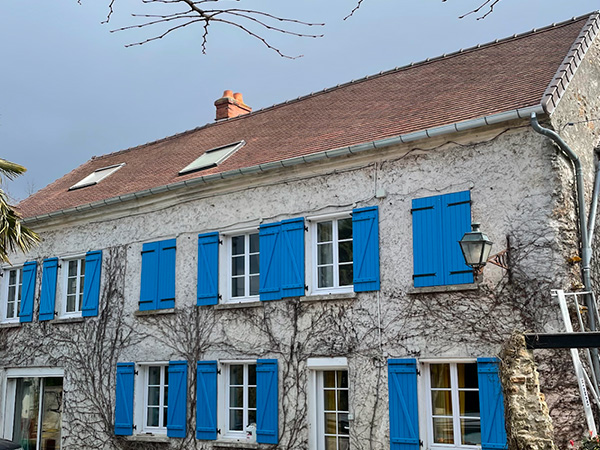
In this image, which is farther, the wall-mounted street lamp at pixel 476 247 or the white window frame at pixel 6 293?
the white window frame at pixel 6 293

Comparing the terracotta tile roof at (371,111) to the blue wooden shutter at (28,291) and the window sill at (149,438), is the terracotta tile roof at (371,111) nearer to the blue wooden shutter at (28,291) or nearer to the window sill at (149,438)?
the blue wooden shutter at (28,291)

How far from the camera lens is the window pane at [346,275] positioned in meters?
10.7

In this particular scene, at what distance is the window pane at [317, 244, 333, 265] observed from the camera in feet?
36.0

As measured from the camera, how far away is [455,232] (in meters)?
9.55

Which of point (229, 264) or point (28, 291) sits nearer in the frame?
point (229, 264)

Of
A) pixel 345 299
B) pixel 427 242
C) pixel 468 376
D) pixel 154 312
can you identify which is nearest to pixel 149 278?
pixel 154 312

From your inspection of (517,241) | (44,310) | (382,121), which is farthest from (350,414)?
(44,310)

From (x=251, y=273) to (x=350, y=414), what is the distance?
3049 millimetres

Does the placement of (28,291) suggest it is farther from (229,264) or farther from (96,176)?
(229,264)

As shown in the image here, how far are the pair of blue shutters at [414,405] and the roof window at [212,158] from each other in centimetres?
565

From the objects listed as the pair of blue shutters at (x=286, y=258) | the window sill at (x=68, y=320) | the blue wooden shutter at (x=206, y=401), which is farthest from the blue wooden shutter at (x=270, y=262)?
the window sill at (x=68, y=320)

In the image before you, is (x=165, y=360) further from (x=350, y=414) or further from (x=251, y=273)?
(x=350, y=414)

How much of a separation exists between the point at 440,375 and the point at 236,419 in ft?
12.1

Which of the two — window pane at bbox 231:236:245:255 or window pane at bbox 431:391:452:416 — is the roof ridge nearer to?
window pane at bbox 231:236:245:255
